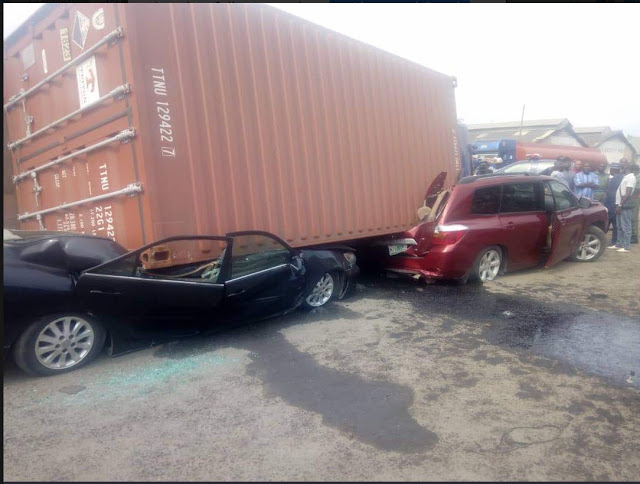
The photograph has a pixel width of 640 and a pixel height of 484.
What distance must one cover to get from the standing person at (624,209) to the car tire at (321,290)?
6.74m

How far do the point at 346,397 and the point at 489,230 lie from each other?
4.01 metres

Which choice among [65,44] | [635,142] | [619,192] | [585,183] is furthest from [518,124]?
[65,44]

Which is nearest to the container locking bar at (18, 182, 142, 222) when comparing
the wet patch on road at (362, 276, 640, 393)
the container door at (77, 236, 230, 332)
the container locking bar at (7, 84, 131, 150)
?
the container door at (77, 236, 230, 332)

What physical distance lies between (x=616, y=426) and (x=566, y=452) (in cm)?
56

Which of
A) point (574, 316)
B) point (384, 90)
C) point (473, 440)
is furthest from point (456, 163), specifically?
point (473, 440)

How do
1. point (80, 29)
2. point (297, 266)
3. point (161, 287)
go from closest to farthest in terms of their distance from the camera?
point (161, 287), point (80, 29), point (297, 266)

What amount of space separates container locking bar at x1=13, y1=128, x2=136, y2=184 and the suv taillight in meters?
3.98

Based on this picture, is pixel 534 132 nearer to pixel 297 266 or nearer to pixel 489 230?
pixel 489 230

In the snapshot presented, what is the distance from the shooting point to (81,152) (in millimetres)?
4805

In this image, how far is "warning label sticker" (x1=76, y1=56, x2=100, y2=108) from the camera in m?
4.47

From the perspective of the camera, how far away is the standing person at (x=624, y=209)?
8.76 m

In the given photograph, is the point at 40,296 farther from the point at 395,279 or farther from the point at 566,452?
the point at 395,279

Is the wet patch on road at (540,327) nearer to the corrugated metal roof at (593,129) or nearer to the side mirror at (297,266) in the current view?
the side mirror at (297,266)

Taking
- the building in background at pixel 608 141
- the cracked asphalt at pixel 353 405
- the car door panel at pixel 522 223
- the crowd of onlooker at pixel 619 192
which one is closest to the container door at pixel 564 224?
the car door panel at pixel 522 223
